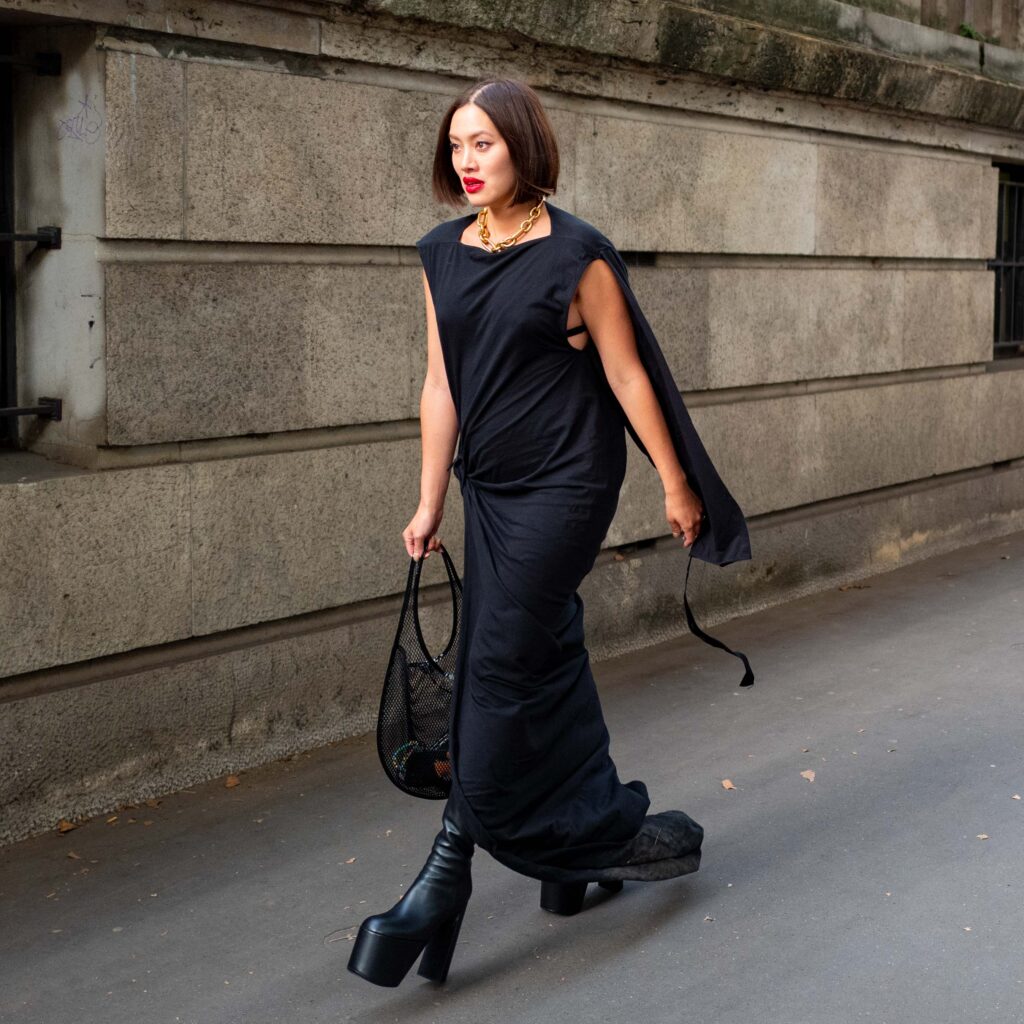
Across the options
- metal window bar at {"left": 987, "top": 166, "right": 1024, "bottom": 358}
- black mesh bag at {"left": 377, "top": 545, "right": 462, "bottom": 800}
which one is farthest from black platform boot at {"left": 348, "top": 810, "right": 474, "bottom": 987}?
metal window bar at {"left": 987, "top": 166, "right": 1024, "bottom": 358}

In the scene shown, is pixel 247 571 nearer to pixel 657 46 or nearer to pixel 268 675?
pixel 268 675

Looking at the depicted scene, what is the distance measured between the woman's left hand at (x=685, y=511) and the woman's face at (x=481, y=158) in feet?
2.62

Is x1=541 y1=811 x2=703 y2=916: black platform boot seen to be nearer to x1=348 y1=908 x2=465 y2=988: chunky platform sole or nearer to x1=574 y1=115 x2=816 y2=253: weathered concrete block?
x1=348 y1=908 x2=465 y2=988: chunky platform sole

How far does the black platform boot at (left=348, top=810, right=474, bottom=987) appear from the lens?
3.74 meters

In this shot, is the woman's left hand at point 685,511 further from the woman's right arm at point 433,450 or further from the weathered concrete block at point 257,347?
the weathered concrete block at point 257,347

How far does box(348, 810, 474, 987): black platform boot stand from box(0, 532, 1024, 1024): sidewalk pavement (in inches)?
3.4

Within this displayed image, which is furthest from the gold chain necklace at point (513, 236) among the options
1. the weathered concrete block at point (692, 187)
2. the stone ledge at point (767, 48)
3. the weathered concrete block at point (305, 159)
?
the weathered concrete block at point (692, 187)

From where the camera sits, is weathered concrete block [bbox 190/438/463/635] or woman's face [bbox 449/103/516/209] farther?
weathered concrete block [bbox 190/438/463/635]

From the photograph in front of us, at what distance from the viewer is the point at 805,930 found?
4.20m

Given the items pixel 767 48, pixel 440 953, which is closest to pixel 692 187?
pixel 767 48

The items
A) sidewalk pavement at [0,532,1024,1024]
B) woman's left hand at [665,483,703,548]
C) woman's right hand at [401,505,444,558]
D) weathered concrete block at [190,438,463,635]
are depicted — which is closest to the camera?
sidewalk pavement at [0,532,1024,1024]

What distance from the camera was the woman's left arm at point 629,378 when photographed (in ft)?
12.3

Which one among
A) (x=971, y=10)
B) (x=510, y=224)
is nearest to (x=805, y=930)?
(x=510, y=224)

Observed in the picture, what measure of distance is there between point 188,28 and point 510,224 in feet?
6.10
